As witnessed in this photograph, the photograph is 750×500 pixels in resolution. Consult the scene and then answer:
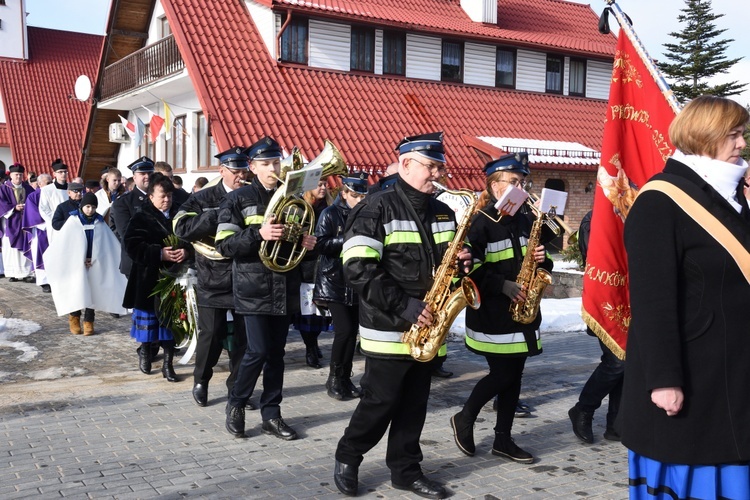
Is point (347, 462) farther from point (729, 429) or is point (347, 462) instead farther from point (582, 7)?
point (582, 7)

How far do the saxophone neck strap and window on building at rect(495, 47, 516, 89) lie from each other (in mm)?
21692

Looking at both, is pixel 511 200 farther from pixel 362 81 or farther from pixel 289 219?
pixel 362 81

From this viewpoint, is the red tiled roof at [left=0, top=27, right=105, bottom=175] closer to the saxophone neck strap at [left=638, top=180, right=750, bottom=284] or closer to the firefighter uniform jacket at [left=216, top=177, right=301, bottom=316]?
the firefighter uniform jacket at [left=216, top=177, right=301, bottom=316]

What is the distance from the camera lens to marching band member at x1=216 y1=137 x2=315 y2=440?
5.87 m

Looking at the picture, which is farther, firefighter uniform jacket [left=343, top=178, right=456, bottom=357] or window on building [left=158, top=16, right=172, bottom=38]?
window on building [left=158, top=16, right=172, bottom=38]

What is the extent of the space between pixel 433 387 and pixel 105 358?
3614 mm

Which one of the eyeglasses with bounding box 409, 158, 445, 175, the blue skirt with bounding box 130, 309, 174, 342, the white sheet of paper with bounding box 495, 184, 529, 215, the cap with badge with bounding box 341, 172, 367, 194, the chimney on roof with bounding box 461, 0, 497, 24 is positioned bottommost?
the blue skirt with bounding box 130, 309, 174, 342

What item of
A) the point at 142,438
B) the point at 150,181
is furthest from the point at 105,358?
the point at 142,438

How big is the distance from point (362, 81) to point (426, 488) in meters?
17.6

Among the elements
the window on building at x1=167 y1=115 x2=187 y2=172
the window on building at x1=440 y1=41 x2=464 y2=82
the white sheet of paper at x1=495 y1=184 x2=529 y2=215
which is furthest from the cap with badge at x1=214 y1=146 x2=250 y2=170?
the window on building at x1=440 y1=41 x2=464 y2=82

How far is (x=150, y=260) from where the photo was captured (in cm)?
780

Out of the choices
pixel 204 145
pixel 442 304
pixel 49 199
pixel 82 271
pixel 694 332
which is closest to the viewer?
pixel 694 332

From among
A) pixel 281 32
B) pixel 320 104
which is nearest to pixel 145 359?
pixel 320 104

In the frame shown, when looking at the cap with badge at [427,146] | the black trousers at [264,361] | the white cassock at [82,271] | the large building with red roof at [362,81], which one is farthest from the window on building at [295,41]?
the cap with badge at [427,146]
